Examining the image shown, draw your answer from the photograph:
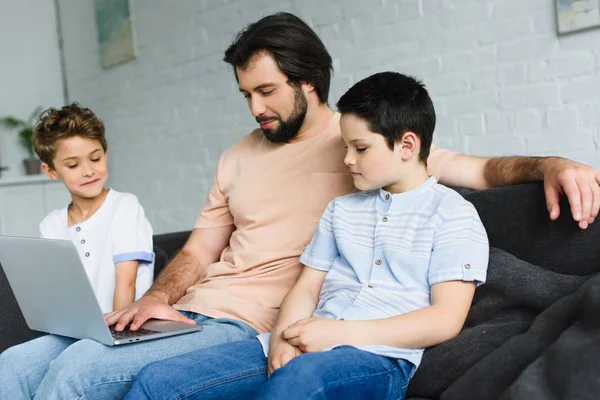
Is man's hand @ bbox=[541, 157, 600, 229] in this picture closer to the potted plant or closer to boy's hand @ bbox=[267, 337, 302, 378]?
boy's hand @ bbox=[267, 337, 302, 378]

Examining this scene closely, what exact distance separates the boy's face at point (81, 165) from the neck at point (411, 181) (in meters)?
0.98

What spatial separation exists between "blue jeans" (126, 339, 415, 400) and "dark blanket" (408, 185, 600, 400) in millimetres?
114

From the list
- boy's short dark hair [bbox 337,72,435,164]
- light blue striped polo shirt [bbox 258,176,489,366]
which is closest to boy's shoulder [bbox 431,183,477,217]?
light blue striped polo shirt [bbox 258,176,489,366]

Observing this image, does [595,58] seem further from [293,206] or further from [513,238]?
[293,206]

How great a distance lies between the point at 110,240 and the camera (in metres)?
2.11

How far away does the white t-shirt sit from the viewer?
6.90 ft

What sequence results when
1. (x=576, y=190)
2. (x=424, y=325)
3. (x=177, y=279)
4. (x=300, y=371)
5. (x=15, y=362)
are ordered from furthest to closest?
(x=177, y=279) → (x=15, y=362) → (x=576, y=190) → (x=424, y=325) → (x=300, y=371)

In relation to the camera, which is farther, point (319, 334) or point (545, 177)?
point (545, 177)

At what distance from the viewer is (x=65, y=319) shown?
1653mm

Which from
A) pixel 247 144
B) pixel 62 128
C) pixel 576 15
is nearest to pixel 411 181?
pixel 247 144

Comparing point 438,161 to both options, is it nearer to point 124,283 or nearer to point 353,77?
point 124,283

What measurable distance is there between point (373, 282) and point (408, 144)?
31cm

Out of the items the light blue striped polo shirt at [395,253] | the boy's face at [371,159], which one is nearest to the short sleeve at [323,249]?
the light blue striped polo shirt at [395,253]

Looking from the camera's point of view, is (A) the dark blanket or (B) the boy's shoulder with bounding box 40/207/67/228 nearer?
(A) the dark blanket
